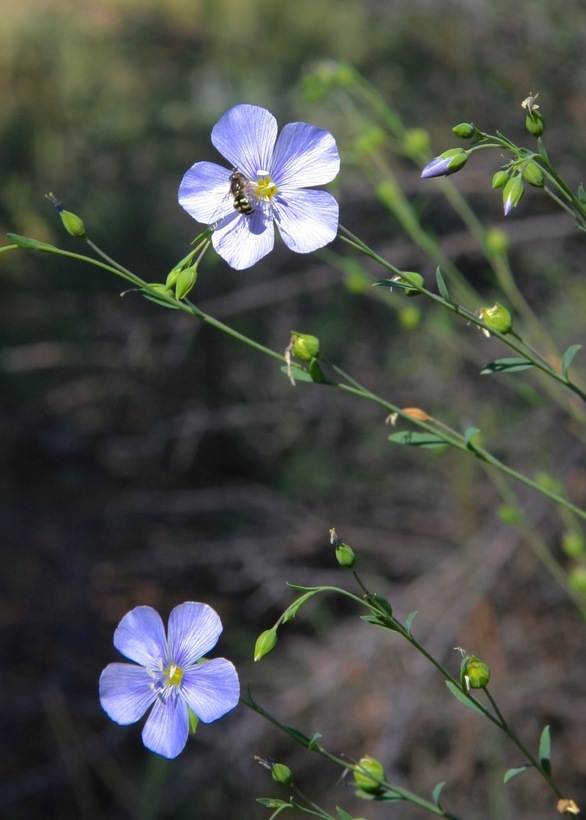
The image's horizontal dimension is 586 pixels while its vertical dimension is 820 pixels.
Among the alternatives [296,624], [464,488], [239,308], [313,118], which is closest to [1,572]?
[296,624]

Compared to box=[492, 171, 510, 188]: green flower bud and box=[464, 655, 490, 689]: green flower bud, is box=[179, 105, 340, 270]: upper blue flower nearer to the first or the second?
box=[492, 171, 510, 188]: green flower bud

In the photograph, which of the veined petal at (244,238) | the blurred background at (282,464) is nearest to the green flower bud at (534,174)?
the veined petal at (244,238)

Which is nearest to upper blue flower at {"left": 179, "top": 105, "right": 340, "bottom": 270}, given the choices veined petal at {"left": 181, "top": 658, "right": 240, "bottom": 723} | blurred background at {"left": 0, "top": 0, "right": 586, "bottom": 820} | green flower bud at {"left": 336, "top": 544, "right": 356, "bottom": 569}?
green flower bud at {"left": 336, "top": 544, "right": 356, "bottom": 569}

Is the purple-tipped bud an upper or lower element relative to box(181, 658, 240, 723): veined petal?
upper

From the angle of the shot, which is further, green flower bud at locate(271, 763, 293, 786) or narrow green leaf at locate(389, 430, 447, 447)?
narrow green leaf at locate(389, 430, 447, 447)

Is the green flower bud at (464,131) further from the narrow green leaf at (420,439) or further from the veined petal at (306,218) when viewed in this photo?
the narrow green leaf at (420,439)
